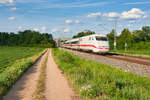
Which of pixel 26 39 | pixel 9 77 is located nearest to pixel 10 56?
pixel 9 77

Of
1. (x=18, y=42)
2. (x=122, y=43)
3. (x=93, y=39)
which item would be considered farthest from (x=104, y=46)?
(x=18, y=42)

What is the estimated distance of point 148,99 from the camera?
586 cm

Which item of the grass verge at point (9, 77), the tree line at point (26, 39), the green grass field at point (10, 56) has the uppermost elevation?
the tree line at point (26, 39)

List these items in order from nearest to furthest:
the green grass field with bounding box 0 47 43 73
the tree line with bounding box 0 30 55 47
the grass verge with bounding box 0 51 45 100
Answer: the grass verge with bounding box 0 51 45 100 < the green grass field with bounding box 0 47 43 73 < the tree line with bounding box 0 30 55 47

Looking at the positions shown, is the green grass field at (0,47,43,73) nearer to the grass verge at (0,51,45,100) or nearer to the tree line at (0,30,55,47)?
the grass verge at (0,51,45,100)

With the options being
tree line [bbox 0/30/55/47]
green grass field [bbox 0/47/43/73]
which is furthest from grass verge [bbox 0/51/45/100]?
tree line [bbox 0/30/55/47]

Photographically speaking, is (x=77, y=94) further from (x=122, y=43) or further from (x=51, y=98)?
(x=122, y=43)

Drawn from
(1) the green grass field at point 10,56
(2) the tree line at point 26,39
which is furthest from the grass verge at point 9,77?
(2) the tree line at point 26,39

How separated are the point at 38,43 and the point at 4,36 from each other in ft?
108

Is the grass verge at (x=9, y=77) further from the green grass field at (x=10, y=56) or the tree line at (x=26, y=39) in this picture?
the tree line at (x=26, y=39)

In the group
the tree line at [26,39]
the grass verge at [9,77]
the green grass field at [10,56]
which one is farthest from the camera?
the tree line at [26,39]

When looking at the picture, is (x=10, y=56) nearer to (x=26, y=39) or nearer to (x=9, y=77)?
(x=9, y=77)

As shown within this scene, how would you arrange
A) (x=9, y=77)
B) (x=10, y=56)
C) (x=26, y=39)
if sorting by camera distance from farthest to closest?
(x=26, y=39)
(x=10, y=56)
(x=9, y=77)

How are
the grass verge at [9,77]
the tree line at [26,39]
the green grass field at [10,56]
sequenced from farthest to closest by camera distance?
the tree line at [26,39] < the green grass field at [10,56] < the grass verge at [9,77]
